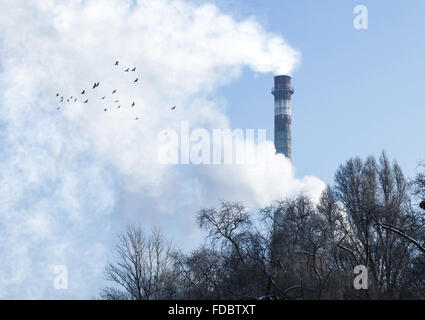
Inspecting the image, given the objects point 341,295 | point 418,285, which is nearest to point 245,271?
point 341,295

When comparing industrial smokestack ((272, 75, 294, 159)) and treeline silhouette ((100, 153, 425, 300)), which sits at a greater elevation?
industrial smokestack ((272, 75, 294, 159))

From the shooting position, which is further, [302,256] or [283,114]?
[283,114]

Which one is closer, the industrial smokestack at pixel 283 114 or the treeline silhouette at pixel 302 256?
the treeline silhouette at pixel 302 256

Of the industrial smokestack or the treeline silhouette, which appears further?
the industrial smokestack

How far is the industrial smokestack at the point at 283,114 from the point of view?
138 m

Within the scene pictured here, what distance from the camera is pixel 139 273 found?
58.8 metres

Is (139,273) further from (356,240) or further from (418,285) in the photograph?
(418,285)

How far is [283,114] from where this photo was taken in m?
142

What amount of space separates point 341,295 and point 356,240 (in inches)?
788

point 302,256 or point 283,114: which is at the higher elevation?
point 283,114

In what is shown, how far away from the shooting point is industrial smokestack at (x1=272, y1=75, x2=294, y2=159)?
451 ft

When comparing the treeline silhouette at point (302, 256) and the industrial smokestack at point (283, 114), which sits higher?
the industrial smokestack at point (283, 114)
